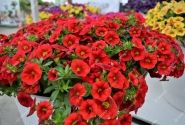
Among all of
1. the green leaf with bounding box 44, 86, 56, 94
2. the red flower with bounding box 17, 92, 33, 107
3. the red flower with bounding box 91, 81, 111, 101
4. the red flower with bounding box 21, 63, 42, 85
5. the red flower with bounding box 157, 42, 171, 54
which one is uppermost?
the red flower with bounding box 157, 42, 171, 54

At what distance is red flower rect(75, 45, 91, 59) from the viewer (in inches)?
34.3

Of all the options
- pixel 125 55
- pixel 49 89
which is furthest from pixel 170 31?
pixel 49 89

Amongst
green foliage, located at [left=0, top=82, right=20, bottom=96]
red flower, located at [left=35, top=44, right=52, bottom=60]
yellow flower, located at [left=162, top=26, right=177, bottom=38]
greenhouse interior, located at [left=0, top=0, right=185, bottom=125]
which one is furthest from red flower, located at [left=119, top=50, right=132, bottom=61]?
yellow flower, located at [left=162, top=26, right=177, bottom=38]

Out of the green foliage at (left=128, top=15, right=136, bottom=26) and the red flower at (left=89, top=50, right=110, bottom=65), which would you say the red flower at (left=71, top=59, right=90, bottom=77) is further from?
the green foliage at (left=128, top=15, right=136, bottom=26)

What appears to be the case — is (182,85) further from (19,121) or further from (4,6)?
(4,6)

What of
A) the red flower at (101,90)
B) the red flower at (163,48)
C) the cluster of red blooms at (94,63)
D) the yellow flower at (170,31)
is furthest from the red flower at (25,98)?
the yellow flower at (170,31)

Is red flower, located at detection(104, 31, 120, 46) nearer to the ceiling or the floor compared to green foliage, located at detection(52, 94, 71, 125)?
nearer to the ceiling

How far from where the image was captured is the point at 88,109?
77 cm

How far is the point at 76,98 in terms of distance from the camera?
782mm

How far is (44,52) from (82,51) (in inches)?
4.1

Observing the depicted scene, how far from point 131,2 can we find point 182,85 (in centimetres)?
95

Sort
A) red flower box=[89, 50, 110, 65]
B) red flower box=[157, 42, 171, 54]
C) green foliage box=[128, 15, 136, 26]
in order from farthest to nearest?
green foliage box=[128, 15, 136, 26]
red flower box=[157, 42, 171, 54]
red flower box=[89, 50, 110, 65]

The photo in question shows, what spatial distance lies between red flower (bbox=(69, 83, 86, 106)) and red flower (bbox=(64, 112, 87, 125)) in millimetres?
30

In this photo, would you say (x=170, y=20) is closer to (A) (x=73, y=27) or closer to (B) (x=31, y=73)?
(A) (x=73, y=27)
